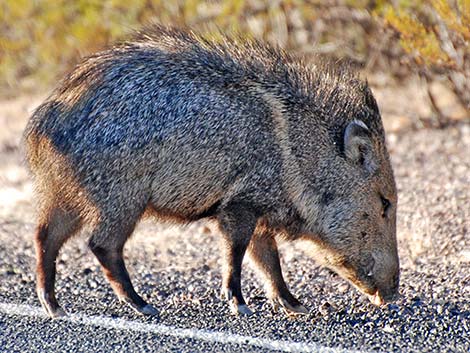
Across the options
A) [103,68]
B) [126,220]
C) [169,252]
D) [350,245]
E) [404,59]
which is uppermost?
[103,68]

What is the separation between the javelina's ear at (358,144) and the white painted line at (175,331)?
120cm

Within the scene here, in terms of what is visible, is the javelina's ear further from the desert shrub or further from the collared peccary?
the desert shrub

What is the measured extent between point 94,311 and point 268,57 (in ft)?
5.28

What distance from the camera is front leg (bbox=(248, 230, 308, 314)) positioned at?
504 cm

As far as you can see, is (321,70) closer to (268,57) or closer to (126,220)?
(268,57)

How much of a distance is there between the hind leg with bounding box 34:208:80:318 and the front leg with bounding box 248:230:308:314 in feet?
3.08

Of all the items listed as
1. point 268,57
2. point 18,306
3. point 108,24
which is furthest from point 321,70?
point 108,24

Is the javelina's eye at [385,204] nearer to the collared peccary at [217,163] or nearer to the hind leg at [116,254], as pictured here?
the collared peccary at [217,163]

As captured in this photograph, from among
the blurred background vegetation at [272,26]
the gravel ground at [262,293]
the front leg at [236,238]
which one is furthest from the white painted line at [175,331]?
the blurred background vegetation at [272,26]

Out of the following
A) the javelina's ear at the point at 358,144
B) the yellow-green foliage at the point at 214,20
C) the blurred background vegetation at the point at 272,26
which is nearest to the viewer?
the javelina's ear at the point at 358,144

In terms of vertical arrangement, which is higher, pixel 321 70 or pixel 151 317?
pixel 321 70

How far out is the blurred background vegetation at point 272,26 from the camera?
8469 millimetres

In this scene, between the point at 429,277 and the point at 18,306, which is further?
the point at 429,277

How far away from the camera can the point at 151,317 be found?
4887 millimetres
